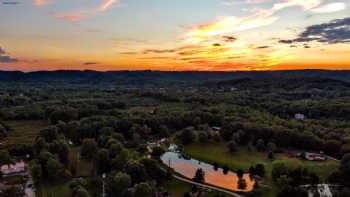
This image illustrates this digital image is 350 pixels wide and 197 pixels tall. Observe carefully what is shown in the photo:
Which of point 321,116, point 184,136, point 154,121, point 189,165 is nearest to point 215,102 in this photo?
point 321,116

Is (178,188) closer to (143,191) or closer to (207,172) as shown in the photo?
(143,191)

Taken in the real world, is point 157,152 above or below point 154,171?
below

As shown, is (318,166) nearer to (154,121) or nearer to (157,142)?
(157,142)

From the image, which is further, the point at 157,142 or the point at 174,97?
the point at 174,97

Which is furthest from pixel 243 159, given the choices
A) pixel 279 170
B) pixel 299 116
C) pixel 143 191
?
pixel 299 116

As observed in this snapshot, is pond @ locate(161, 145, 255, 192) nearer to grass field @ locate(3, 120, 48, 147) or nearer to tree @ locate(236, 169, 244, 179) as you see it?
tree @ locate(236, 169, 244, 179)
